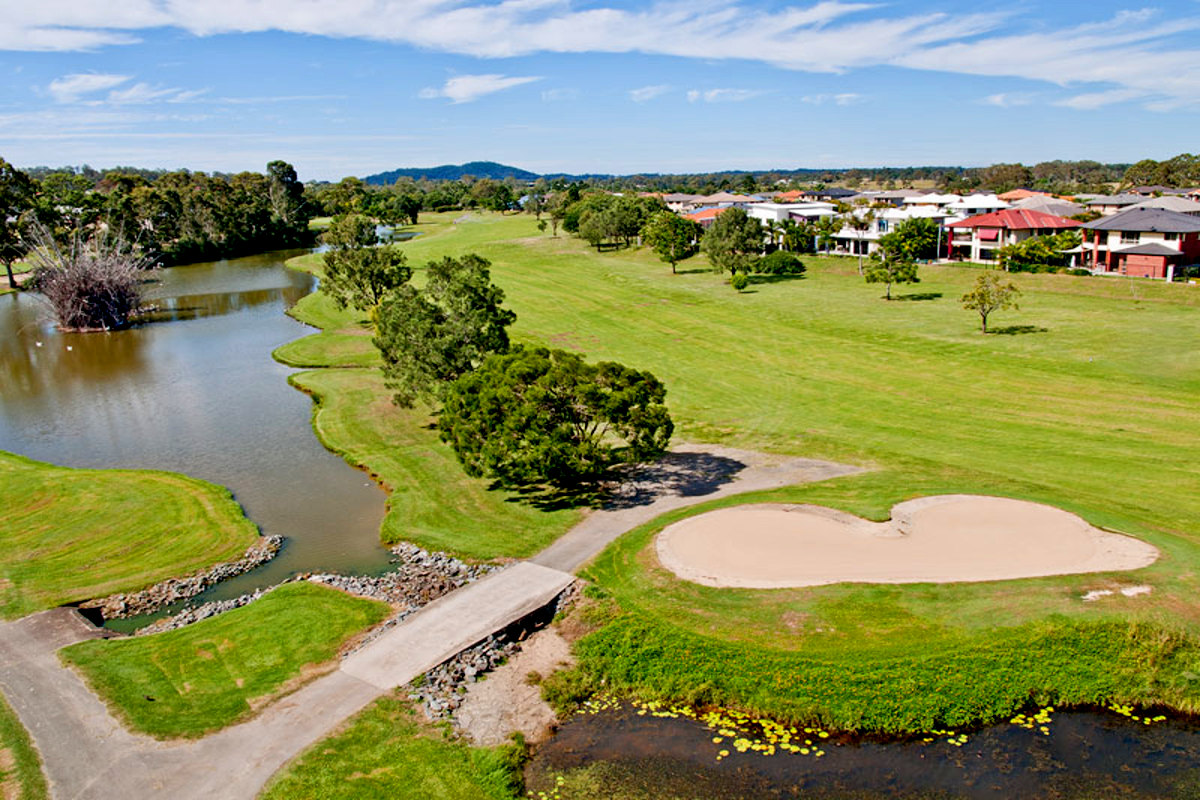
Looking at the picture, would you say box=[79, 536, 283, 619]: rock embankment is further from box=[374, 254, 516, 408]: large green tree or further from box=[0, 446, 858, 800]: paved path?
box=[374, 254, 516, 408]: large green tree

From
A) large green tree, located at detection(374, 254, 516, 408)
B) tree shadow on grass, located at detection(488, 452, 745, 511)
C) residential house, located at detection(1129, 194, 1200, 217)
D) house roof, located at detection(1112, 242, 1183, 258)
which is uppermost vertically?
residential house, located at detection(1129, 194, 1200, 217)

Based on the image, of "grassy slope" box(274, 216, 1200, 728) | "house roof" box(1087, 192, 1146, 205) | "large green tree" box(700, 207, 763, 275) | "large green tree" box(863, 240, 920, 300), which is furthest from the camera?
"house roof" box(1087, 192, 1146, 205)

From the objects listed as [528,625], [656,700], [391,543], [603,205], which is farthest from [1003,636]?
[603,205]

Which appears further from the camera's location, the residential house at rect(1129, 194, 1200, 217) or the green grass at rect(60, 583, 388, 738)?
the residential house at rect(1129, 194, 1200, 217)

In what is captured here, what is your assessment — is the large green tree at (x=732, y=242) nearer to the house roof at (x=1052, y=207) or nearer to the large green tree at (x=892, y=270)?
the large green tree at (x=892, y=270)

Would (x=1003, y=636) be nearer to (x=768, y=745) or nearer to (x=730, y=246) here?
(x=768, y=745)

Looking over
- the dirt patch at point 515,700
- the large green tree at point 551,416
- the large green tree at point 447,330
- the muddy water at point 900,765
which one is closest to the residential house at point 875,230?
the large green tree at point 447,330

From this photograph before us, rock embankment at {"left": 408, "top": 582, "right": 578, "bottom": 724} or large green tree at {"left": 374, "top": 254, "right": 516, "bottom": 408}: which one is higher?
large green tree at {"left": 374, "top": 254, "right": 516, "bottom": 408}

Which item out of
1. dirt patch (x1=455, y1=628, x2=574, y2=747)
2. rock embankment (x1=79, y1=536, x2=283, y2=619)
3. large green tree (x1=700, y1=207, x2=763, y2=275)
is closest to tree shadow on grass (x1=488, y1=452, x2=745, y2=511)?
dirt patch (x1=455, y1=628, x2=574, y2=747)
